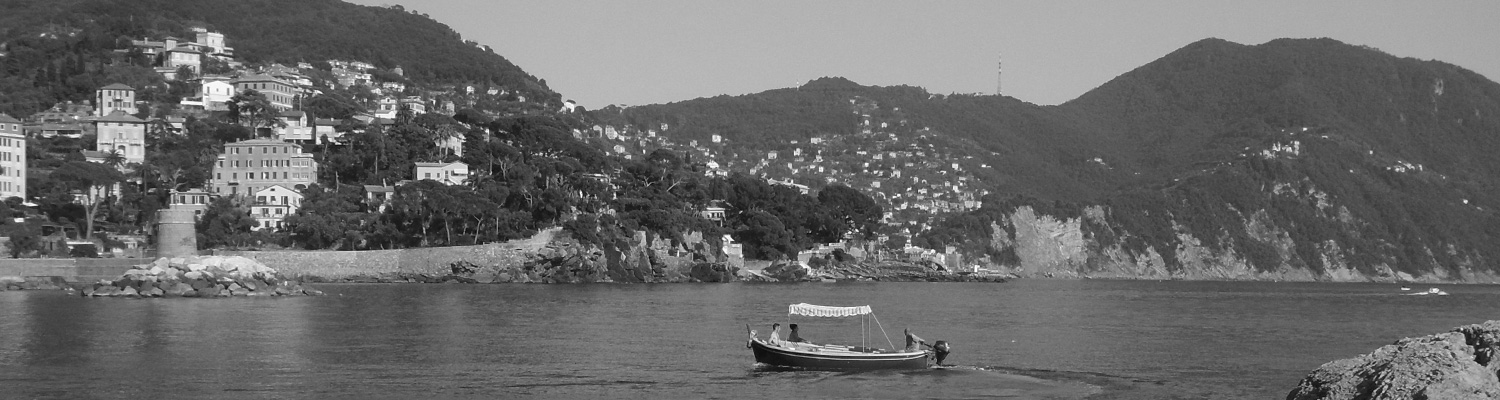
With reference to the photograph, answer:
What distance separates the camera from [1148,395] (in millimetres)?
28328

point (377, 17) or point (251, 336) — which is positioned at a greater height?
point (377, 17)

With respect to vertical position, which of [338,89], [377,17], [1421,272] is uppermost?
[377,17]

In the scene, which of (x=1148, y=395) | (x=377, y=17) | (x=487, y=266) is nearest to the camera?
(x=1148, y=395)

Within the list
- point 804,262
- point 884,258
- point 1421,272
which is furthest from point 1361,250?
point 804,262

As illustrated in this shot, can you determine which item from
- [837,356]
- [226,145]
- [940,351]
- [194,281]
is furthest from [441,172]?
[940,351]

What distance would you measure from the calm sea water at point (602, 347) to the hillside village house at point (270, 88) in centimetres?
4774

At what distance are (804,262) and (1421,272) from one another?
96.0 meters

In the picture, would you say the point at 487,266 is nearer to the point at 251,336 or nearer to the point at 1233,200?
the point at 251,336

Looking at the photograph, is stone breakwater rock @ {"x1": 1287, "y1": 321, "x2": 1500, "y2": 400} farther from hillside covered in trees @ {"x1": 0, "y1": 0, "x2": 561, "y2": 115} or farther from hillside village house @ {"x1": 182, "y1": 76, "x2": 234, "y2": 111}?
hillside covered in trees @ {"x1": 0, "y1": 0, "x2": 561, "y2": 115}

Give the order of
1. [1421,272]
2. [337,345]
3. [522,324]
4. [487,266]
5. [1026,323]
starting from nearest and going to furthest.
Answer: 1. [337,345]
2. [522,324]
3. [1026,323]
4. [487,266]
5. [1421,272]

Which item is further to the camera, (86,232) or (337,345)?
(86,232)

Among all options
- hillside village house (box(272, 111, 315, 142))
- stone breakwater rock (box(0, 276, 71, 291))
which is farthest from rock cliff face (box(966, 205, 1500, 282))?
stone breakwater rock (box(0, 276, 71, 291))

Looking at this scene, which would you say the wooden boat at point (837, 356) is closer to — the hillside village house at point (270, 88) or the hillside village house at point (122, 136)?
the hillside village house at point (122, 136)

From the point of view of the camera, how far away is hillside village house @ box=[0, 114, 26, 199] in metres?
88.0
